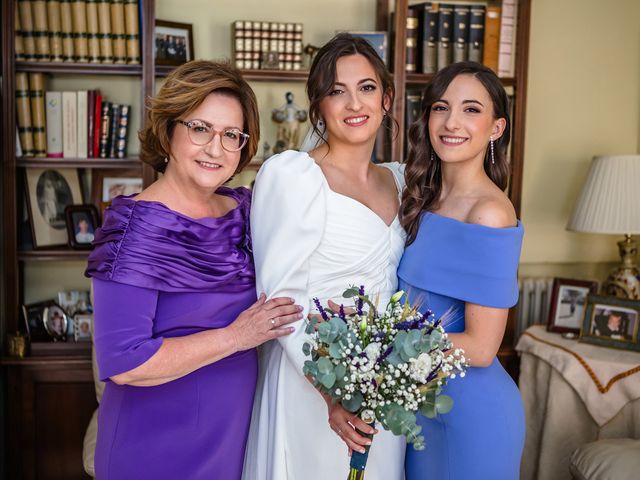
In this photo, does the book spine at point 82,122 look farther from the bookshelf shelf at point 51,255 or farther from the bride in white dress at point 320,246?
the bride in white dress at point 320,246

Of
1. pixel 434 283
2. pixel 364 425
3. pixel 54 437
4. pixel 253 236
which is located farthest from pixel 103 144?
pixel 364 425

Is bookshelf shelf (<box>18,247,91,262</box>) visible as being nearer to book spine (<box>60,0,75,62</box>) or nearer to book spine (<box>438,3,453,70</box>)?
book spine (<box>60,0,75,62</box>)

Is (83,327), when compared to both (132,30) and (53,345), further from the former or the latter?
(132,30)

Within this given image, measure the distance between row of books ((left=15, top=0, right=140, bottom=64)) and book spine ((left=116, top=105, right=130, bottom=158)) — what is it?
0.22m

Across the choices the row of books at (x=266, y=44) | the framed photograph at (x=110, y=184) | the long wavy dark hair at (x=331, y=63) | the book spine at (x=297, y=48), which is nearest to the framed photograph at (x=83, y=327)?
the framed photograph at (x=110, y=184)

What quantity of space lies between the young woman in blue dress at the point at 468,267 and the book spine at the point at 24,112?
204cm

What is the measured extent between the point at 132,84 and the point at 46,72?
1.37 ft

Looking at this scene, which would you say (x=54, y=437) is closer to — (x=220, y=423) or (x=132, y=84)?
(x=132, y=84)

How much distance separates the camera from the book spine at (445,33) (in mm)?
3365

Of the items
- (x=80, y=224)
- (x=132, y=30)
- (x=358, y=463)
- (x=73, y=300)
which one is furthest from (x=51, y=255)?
(x=358, y=463)

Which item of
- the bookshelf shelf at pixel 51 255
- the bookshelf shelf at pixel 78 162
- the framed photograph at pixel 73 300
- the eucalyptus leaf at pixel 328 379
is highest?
the bookshelf shelf at pixel 78 162

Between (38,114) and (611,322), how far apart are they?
273 centimetres

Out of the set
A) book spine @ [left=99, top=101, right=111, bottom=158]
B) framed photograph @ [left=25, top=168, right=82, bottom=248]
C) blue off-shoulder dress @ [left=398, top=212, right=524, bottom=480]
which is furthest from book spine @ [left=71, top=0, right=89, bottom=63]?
blue off-shoulder dress @ [left=398, top=212, right=524, bottom=480]

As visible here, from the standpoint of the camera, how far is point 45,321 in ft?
11.0
